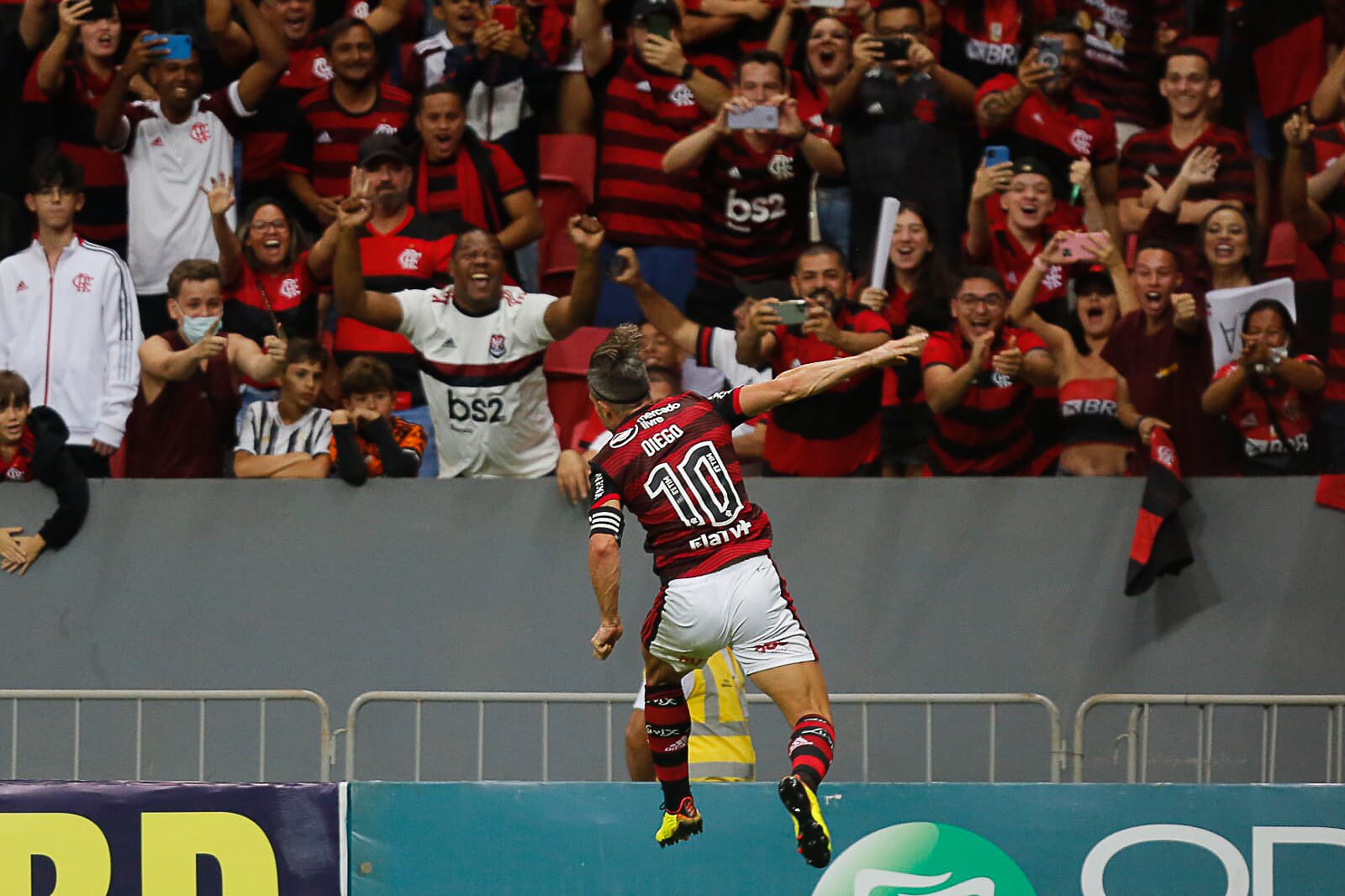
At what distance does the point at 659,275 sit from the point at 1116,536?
293 cm

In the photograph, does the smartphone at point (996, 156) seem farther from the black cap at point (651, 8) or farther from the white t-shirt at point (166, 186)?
the white t-shirt at point (166, 186)

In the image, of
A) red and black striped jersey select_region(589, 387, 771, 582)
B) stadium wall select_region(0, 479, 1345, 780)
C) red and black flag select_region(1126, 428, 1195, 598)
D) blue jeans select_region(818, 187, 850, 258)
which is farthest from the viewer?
blue jeans select_region(818, 187, 850, 258)

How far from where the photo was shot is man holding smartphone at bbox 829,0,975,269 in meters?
10.3

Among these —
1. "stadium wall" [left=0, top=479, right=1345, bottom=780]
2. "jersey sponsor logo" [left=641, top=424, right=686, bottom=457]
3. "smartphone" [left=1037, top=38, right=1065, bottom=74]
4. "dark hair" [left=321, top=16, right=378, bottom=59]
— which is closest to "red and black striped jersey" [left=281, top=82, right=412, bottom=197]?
"dark hair" [left=321, top=16, right=378, bottom=59]

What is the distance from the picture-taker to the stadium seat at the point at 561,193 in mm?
10711

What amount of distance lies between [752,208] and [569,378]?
139 centimetres

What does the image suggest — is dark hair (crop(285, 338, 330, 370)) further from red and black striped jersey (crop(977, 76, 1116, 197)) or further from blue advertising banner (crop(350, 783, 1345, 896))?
red and black striped jersey (crop(977, 76, 1116, 197))

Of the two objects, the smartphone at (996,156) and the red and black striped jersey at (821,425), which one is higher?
the smartphone at (996,156)

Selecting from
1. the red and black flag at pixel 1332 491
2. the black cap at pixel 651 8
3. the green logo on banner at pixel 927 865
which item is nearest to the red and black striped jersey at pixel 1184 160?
the red and black flag at pixel 1332 491

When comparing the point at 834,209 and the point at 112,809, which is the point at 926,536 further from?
the point at 112,809

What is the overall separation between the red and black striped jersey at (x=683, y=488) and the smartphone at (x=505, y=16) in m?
4.50

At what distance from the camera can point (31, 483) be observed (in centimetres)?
1002

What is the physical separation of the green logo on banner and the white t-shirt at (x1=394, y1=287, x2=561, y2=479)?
10.4ft

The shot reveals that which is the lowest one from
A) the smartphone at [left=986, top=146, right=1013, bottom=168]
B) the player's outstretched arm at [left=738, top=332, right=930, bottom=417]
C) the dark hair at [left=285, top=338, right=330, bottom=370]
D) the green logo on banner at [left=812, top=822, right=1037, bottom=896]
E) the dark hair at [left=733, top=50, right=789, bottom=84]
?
the green logo on banner at [left=812, top=822, right=1037, bottom=896]
